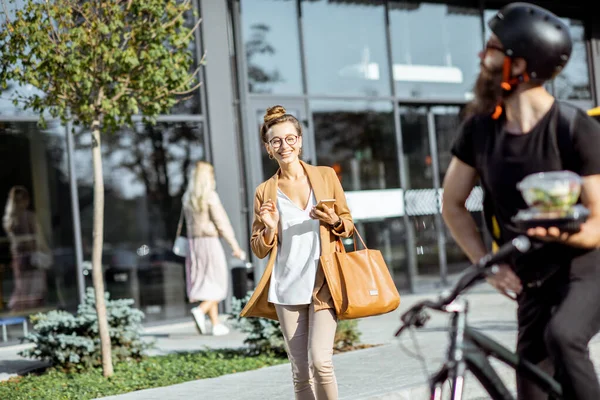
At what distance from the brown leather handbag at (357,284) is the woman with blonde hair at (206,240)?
5.86 m

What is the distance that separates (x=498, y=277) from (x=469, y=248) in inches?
11.3

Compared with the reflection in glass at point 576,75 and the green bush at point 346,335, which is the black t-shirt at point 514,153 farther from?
the reflection in glass at point 576,75

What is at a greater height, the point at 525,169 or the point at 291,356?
the point at 525,169

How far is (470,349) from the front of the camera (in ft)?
9.64

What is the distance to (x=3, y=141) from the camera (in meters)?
11.0

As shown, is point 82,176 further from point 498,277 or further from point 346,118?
point 498,277

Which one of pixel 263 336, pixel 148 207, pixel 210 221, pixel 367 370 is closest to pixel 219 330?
pixel 210 221

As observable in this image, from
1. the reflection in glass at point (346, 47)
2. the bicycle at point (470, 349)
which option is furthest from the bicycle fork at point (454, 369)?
the reflection in glass at point (346, 47)

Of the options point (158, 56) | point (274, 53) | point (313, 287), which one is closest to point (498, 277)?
point (313, 287)

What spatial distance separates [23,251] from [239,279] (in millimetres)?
2731

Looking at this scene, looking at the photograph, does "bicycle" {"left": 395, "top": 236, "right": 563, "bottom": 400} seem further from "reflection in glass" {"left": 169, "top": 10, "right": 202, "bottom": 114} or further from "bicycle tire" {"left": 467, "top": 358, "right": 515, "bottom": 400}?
"reflection in glass" {"left": 169, "top": 10, "right": 202, "bottom": 114}

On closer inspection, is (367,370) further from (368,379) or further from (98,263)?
(98,263)

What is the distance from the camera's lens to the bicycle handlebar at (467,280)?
2.86 metres

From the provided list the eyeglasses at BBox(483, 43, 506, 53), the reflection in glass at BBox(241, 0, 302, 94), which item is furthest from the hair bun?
the reflection in glass at BBox(241, 0, 302, 94)
